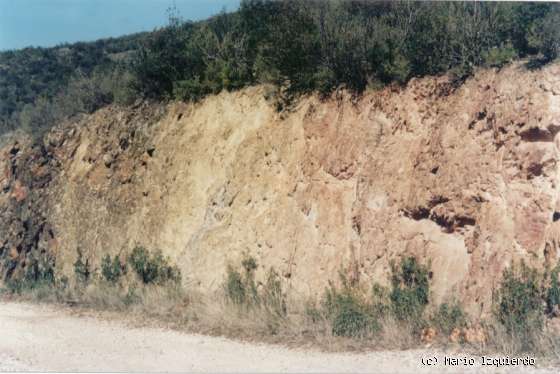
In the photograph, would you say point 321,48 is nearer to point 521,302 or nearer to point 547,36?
point 547,36

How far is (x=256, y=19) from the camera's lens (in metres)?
16.3

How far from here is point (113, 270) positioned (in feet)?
51.0

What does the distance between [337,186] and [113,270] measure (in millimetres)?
6091

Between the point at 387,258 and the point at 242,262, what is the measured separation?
3.03 m

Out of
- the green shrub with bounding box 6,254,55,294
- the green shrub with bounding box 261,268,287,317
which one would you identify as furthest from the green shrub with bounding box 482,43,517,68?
the green shrub with bounding box 6,254,55,294

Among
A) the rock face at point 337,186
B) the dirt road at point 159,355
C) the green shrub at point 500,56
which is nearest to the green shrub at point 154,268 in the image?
the rock face at point 337,186

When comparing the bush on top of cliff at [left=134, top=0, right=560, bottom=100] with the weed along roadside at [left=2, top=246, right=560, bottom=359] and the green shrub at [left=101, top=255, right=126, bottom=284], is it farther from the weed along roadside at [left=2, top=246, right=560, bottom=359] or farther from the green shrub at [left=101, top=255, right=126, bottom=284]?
the green shrub at [left=101, top=255, right=126, bottom=284]

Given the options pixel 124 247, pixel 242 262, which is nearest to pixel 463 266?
pixel 242 262

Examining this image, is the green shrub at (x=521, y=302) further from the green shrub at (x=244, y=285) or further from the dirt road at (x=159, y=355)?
the green shrub at (x=244, y=285)

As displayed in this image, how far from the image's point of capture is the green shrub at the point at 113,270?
1541 centimetres

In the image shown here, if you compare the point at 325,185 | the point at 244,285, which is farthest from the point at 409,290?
the point at 244,285

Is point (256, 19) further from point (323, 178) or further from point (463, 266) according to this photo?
point (463, 266)

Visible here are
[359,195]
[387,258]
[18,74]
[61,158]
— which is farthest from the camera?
[18,74]

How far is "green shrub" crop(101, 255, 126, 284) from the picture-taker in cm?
1541
